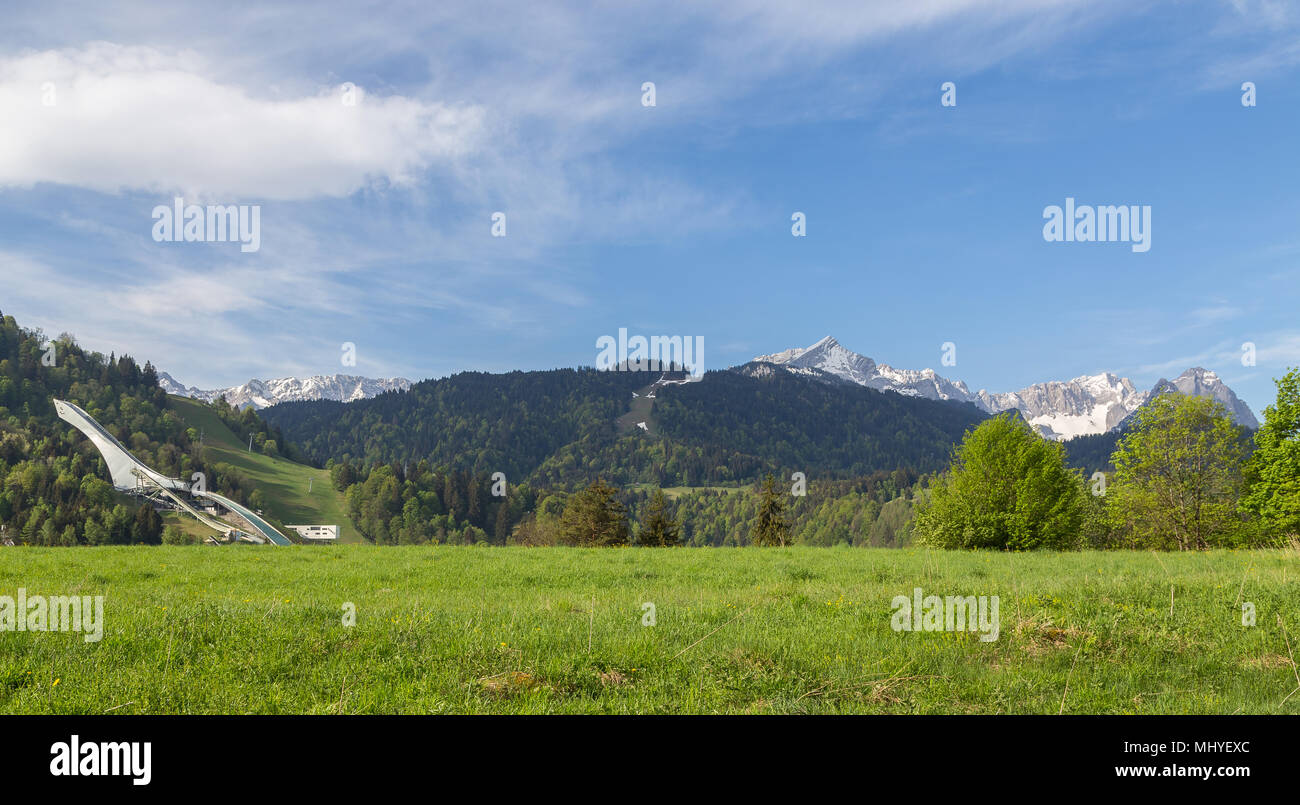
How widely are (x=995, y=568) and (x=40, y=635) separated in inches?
1096

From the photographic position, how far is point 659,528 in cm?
6406

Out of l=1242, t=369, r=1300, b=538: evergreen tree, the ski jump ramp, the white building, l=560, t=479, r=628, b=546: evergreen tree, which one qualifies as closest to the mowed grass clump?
l=1242, t=369, r=1300, b=538: evergreen tree

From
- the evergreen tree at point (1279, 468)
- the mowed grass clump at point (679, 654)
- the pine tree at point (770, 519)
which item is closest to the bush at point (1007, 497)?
the evergreen tree at point (1279, 468)

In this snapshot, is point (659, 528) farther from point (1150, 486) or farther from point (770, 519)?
point (1150, 486)

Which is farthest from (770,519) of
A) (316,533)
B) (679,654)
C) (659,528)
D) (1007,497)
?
(316,533)

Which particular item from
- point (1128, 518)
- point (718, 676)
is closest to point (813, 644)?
point (718, 676)

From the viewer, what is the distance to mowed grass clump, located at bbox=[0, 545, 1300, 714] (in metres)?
8.87

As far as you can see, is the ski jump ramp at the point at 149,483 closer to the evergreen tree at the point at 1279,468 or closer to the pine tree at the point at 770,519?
the pine tree at the point at 770,519

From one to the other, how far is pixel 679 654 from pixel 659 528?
53924 mm
